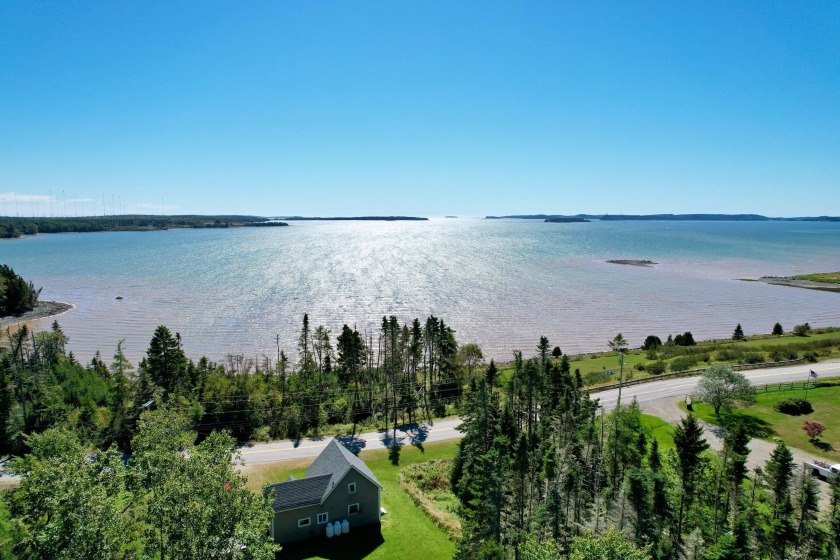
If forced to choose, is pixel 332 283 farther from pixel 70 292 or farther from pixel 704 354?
pixel 704 354

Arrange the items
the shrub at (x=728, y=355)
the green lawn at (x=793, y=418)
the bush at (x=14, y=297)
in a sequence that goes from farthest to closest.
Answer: the bush at (x=14, y=297)
the shrub at (x=728, y=355)
the green lawn at (x=793, y=418)

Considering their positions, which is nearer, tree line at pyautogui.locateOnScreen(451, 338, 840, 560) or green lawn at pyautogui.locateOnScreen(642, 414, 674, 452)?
tree line at pyautogui.locateOnScreen(451, 338, 840, 560)

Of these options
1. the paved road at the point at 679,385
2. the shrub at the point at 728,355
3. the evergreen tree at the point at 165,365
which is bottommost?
the paved road at the point at 679,385

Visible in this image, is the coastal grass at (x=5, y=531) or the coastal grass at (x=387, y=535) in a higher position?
the coastal grass at (x=5, y=531)

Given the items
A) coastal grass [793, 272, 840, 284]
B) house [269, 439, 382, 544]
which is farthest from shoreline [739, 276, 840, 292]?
house [269, 439, 382, 544]

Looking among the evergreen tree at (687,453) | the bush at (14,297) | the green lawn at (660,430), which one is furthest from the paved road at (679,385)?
the bush at (14,297)

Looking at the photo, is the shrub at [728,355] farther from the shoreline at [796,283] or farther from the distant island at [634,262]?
the distant island at [634,262]

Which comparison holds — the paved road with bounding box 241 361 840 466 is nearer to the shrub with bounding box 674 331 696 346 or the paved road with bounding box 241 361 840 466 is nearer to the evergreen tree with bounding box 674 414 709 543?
the shrub with bounding box 674 331 696 346
